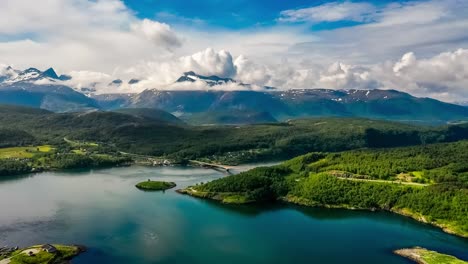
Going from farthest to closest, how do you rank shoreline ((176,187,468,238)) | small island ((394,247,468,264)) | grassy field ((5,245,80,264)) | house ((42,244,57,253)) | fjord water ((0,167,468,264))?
shoreline ((176,187,468,238)) < fjord water ((0,167,468,264)) < house ((42,244,57,253)) < small island ((394,247,468,264)) < grassy field ((5,245,80,264))

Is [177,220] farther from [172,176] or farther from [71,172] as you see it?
[71,172]

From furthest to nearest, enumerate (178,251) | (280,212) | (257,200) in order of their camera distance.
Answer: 1. (257,200)
2. (280,212)
3. (178,251)

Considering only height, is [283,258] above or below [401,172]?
below

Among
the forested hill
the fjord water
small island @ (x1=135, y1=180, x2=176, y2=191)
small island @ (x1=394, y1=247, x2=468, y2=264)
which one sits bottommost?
the fjord water

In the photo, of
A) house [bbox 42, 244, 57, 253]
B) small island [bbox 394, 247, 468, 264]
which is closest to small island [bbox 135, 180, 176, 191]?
house [bbox 42, 244, 57, 253]

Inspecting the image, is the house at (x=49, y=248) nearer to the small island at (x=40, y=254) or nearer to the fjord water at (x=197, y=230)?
the small island at (x=40, y=254)

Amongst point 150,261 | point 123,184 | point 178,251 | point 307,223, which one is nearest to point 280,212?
point 307,223

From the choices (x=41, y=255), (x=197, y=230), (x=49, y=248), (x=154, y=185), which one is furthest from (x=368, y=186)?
(x=41, y=255)

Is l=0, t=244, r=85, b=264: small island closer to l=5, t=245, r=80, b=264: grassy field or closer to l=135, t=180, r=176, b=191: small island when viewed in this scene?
l=5, t=245, r=80, b=264: grassy field
